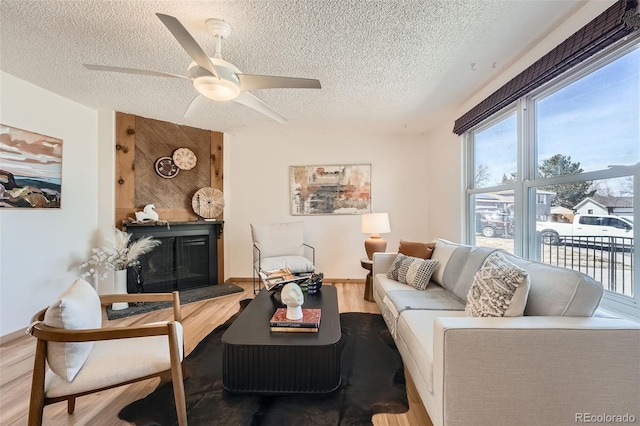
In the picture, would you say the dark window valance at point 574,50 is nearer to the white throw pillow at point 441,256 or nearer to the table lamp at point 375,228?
the white throw pillow at point 441,256

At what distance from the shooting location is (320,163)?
441 centimetres

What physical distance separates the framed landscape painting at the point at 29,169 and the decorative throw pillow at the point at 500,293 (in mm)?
3903

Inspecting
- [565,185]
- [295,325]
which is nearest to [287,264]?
[295,325]

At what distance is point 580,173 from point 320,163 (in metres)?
3.18

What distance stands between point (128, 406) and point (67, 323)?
728 mm

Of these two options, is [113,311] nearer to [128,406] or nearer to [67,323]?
[128,406]

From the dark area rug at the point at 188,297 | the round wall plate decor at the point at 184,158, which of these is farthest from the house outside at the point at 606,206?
the round wall plate decor at the point at 184,158

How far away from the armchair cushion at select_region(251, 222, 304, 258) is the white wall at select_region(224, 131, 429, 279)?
13.9 inches

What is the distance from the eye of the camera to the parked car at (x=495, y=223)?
8.59 feet

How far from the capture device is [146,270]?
11.7 ft

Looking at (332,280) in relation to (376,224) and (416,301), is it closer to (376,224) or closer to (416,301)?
(376,224)

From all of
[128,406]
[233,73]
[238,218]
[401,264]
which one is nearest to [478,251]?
[401,264]

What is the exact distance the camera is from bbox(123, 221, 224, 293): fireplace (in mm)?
3446

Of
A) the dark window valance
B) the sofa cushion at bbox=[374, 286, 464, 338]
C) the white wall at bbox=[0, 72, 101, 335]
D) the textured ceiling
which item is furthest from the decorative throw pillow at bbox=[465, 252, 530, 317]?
the white wall at bbox=[0, 72, 101, 335]
